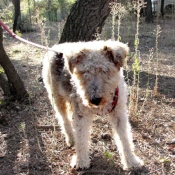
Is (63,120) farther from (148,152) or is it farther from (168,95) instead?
(168,95)

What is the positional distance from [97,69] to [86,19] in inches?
120

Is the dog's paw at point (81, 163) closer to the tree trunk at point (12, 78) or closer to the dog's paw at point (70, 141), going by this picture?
the dog's paw at point (70, 141)

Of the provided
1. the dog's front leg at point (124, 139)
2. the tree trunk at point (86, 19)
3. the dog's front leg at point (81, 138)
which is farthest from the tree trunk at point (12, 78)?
the dog's front leg at point (124, 139)

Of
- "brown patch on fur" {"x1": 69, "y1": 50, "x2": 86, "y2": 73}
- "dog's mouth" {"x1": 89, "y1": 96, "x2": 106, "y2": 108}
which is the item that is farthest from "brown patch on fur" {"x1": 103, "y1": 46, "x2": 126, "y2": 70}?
"dog's mouth" {"x1": 89, "y1": 96, "x2": 106, "y2": 108}

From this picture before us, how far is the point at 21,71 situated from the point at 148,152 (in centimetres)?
449

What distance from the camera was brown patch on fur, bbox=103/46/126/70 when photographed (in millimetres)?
2748

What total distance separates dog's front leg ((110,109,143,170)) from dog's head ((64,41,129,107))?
39cm

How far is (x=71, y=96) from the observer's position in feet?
10.4

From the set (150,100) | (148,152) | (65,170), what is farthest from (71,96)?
(150,100)

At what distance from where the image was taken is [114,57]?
8.98ft

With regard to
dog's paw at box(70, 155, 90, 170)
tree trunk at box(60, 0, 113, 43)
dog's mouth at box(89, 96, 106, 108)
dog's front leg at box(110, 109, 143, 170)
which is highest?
tree trunk at box(60, 0, 113, 43)

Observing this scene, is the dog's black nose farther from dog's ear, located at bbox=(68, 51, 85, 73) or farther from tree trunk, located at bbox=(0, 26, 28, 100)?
tree trunk, located at bbox=(0, 26, 28, 100)

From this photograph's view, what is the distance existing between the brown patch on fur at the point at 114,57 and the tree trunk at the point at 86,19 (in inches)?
110

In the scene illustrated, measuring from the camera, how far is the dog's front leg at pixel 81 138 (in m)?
3.10
